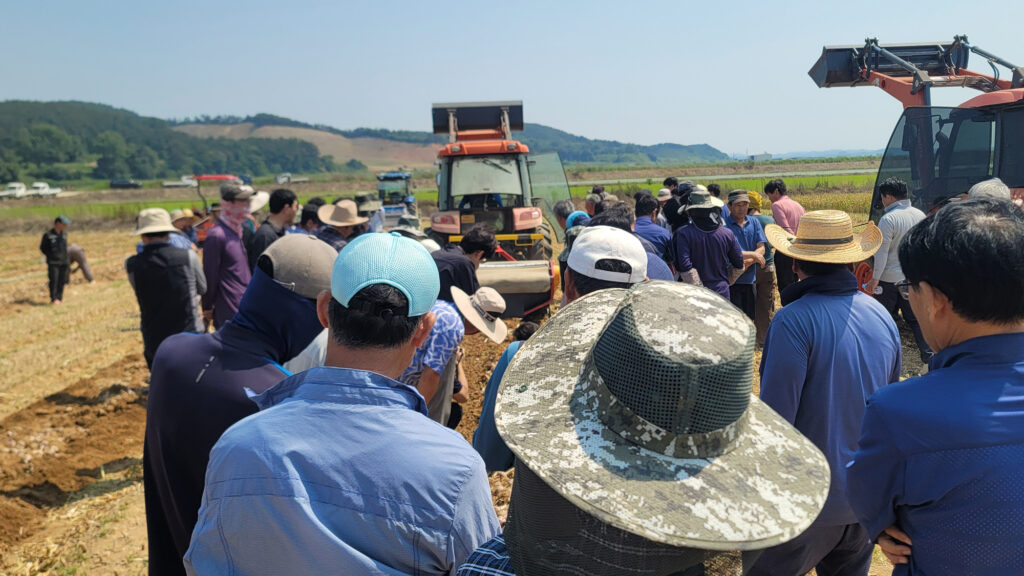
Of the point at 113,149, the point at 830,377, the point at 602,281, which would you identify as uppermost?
the point at 113,149

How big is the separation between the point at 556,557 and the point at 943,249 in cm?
107

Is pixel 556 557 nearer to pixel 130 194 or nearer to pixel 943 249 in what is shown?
pixel 943 249

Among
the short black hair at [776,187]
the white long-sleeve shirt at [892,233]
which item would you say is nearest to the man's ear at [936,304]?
the white long-sleeve shirt at [892,233]

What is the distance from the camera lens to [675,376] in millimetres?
931

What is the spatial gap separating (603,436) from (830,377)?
1528mm

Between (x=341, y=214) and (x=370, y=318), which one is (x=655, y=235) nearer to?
(x=341, y=214)

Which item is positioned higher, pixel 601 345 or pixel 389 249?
pixel 389 249

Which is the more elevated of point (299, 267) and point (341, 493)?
point (299, 267)

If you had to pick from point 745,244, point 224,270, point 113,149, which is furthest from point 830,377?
point 113,149

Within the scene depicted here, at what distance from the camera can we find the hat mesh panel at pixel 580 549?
3.12ft

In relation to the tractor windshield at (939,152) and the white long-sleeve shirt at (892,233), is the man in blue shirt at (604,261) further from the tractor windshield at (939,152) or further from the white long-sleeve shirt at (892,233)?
the tractor windshield at (939,152)

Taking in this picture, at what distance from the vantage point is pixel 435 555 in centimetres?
123

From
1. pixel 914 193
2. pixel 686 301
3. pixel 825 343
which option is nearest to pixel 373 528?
pixel 686 301

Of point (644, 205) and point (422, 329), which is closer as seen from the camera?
point (422, 329)
